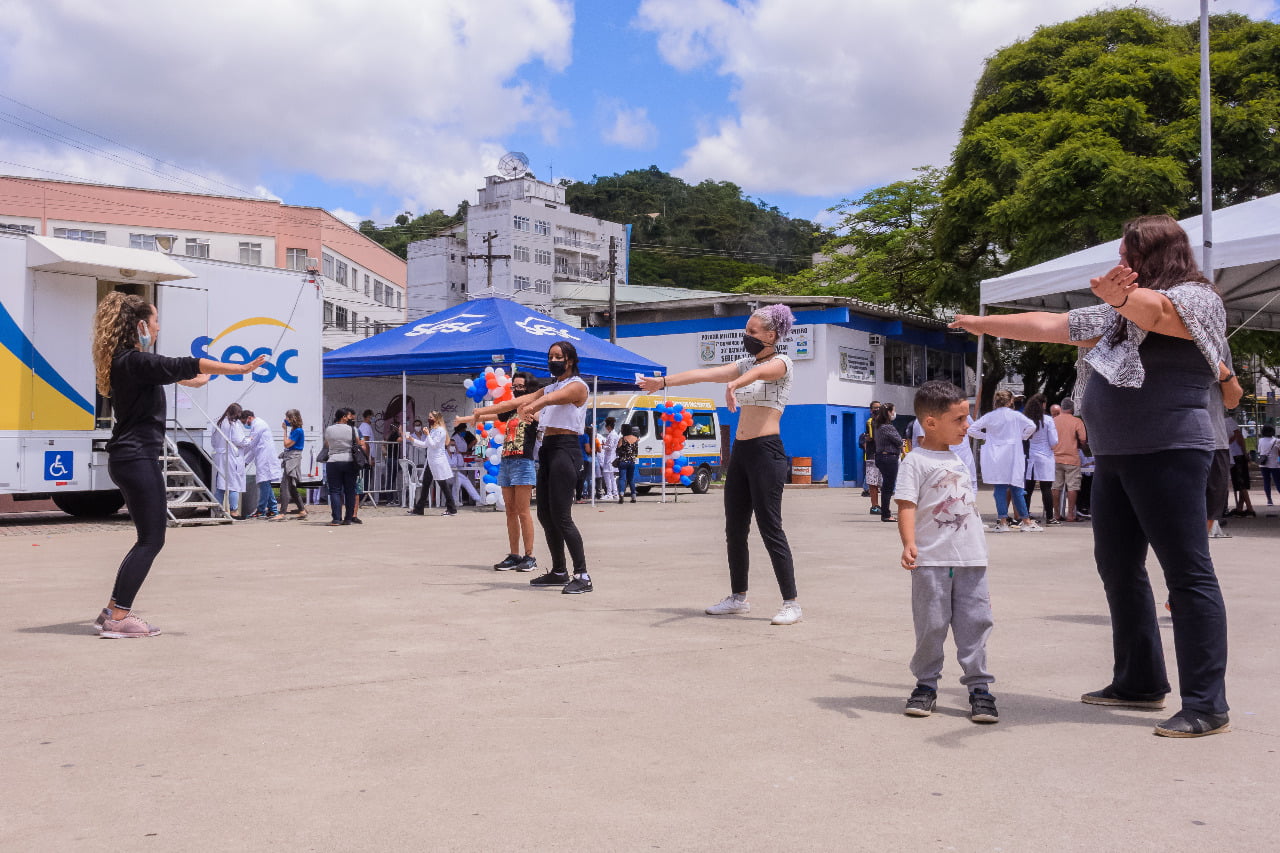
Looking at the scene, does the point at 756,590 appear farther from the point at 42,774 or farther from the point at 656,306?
the point at 656,306

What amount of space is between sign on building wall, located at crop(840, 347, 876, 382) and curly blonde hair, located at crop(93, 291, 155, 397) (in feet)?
104

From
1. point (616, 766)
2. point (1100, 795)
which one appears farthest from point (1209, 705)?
point (616, 766)

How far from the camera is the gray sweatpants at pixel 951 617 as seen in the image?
14.4 feet

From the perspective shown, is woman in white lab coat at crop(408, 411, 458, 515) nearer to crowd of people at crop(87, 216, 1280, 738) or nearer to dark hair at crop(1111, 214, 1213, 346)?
crowd of people at crop(87, 216, 1280, 738)

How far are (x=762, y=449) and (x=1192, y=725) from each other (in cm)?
306

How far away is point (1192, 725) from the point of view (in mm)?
4086

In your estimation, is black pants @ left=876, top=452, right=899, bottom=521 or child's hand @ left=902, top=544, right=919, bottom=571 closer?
child's hand @ left=902, top=544, right=919, bottom=571

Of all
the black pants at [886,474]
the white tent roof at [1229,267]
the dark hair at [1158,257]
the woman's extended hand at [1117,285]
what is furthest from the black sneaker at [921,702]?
the black pants at [886,474]

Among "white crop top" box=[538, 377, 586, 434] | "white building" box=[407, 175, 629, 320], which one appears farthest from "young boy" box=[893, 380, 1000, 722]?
"white building" box=[407, 175, 629, 320]

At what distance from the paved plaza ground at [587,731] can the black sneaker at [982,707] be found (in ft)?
0.15

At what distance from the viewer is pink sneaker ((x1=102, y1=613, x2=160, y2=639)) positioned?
20.1ft

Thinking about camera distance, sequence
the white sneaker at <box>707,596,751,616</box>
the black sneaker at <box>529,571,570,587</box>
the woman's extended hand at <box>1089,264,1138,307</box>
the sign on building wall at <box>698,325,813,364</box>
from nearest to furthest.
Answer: the woman's extended hand at <box>1089,264,1138,307</box>, the white sneaker at <box>707,596,751,616</box>, the black sneaker at <box>529,571,570,587</box>, the sign on building wall at <box>698,325,813,364</box>

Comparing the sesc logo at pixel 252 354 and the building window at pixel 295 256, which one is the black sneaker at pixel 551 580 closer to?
the sesc logo at pixel 252 354

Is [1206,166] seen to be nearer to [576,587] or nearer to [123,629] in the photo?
[576,587]
